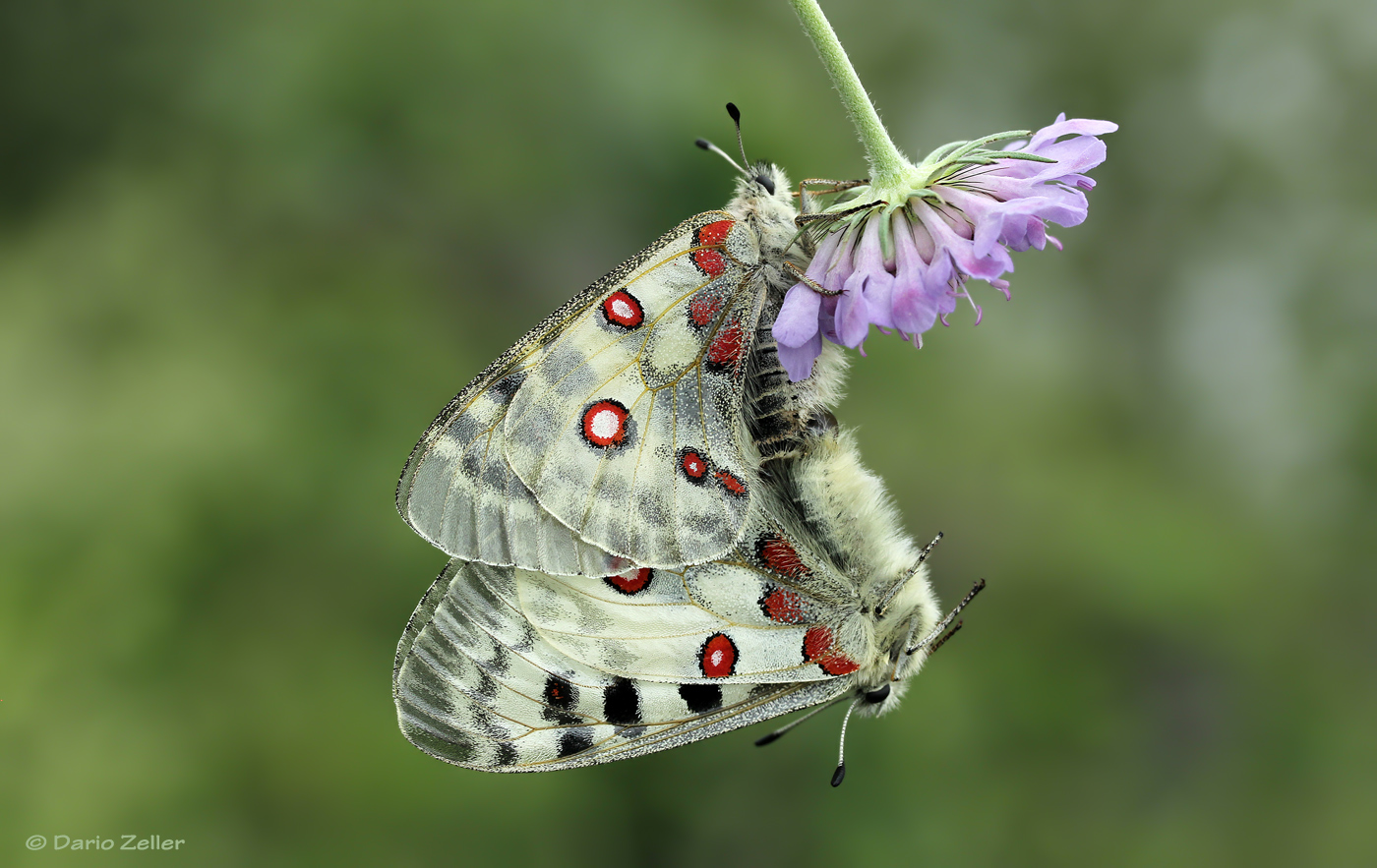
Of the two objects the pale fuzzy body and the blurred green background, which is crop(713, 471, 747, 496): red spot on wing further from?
the blurred green background

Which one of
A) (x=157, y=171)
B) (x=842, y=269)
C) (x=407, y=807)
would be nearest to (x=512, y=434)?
(x=842, y=269)

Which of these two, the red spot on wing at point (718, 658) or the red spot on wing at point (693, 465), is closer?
the red spot on wing at point (693, 465)

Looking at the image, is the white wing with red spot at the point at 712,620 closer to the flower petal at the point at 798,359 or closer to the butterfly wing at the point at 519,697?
the butterfly wing at the point at 519,697

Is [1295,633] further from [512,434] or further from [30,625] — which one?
[30,625]

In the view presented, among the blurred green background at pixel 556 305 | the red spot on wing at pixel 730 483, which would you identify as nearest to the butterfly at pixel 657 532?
the red spot on wing at pixel 730 483

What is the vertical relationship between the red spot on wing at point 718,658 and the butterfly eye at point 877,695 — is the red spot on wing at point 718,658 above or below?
above

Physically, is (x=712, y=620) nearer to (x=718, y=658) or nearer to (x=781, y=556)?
(x=718, y=658)

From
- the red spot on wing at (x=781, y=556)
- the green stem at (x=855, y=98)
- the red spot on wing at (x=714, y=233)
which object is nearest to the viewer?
the green stem at (x=855, y=98)
